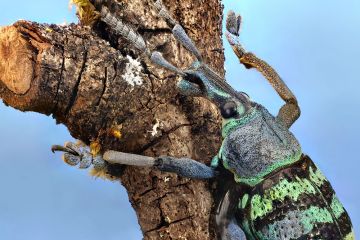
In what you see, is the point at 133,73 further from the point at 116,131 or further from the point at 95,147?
the point at 95,147

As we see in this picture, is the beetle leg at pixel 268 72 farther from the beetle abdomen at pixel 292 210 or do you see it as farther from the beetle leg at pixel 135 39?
the beetle leg at pixel 135 39

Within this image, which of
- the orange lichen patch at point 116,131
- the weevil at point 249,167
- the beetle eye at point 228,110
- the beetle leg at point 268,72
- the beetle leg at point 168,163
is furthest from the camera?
the beetle leg at point 268,72

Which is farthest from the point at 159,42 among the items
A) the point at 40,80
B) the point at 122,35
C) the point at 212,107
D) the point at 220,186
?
the point at 220,186

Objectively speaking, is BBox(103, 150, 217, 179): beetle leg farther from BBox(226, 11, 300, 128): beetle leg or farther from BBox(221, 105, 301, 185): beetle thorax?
BBox(226, 11, 300, 128): beetle leg

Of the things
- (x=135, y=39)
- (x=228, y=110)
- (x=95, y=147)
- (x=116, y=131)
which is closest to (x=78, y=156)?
(x=95, y=147)

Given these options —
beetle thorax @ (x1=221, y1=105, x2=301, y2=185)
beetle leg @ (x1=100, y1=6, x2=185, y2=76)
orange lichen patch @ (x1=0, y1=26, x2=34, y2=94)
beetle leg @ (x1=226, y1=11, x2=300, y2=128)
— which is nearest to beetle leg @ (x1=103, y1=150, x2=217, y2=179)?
beetle thorax @ (x1=221, y1=105, x2=301, y2=185)

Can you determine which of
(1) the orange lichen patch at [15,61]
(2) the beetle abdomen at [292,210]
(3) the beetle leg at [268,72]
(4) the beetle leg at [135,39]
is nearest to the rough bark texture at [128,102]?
(1) the orange lichen patch at [15,61]

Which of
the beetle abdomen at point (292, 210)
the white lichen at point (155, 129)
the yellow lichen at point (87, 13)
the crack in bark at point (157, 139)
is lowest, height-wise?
the beetle abdomen at point (292, 210)
